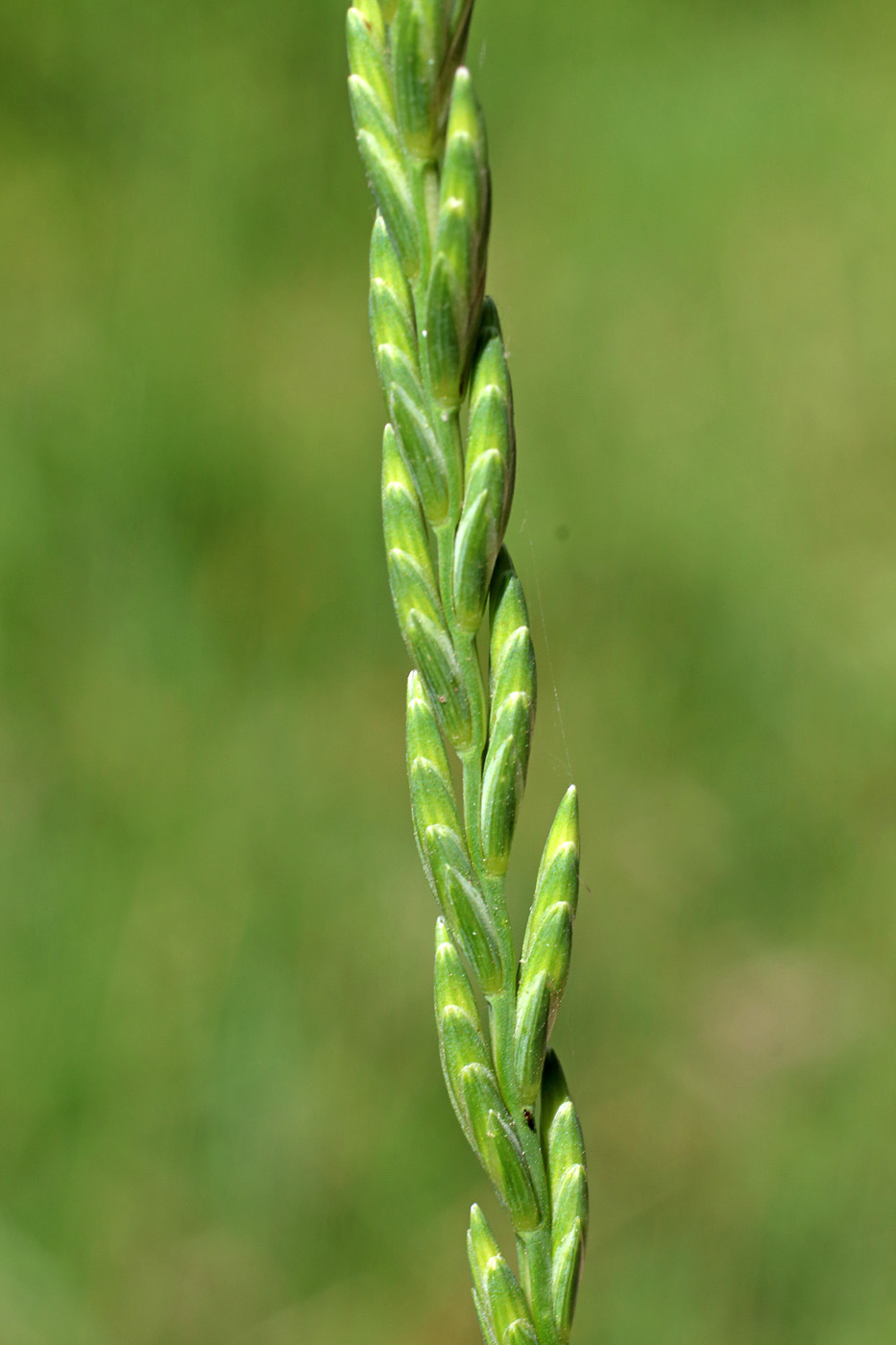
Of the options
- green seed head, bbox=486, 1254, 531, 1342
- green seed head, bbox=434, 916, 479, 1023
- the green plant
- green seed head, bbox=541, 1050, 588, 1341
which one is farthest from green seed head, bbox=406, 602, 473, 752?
green seed head, bbox=486, 1254, 531, 1342

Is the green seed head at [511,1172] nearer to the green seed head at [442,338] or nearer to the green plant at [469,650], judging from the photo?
the green plant at [469,650]

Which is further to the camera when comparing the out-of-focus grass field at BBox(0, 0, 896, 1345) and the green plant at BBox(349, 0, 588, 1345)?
the out-of-focus grass field at BBox(0, 0, 896, 1345)

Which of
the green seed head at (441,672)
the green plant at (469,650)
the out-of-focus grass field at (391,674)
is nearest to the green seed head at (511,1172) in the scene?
the green plant at (469,650)

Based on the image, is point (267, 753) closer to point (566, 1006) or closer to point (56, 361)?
point (566, 1006)

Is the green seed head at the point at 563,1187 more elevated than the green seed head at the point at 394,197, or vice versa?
the green seed head at the point at 394,197

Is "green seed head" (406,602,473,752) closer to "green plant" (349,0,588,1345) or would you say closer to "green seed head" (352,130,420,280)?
"green plant" (349,0,588,1345)

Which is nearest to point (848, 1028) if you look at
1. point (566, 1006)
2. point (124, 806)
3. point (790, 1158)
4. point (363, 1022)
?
point (790, 1158)

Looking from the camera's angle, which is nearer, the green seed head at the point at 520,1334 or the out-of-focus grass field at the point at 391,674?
the green seed head at the point at 520,1334
